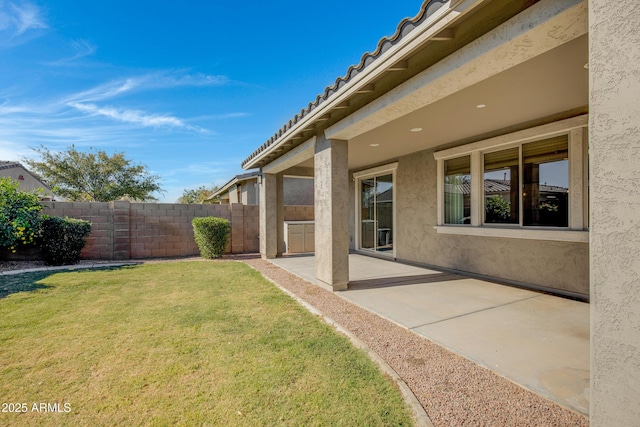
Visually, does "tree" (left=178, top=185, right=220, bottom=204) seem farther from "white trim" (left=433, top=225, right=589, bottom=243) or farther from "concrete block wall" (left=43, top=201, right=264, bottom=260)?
"white trim" (left=433, top=225, right=589, bottom=243)

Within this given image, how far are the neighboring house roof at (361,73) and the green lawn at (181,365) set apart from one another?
142 inches

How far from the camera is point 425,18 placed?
3.10 metres

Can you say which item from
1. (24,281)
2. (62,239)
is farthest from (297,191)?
(24,281)

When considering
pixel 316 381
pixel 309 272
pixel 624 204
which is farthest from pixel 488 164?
pixel 316 381

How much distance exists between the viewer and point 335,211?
6012 millimetres

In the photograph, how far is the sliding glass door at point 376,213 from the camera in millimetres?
9945

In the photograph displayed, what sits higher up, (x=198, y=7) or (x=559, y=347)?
(x=198, y=7)

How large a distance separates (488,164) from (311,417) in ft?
21.8

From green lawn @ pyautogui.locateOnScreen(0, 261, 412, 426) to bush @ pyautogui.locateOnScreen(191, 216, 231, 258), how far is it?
480 centimetres

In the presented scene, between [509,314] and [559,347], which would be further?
[509,314]

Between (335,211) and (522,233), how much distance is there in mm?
3722

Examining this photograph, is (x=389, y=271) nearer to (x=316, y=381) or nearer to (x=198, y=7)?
(x=316, y=381)

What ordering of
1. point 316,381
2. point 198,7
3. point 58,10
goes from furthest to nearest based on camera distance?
point 198,7 → point 58,10 → point 316,381

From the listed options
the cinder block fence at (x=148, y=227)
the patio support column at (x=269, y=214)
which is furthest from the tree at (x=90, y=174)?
the patio support column at (x=269, y=214)
